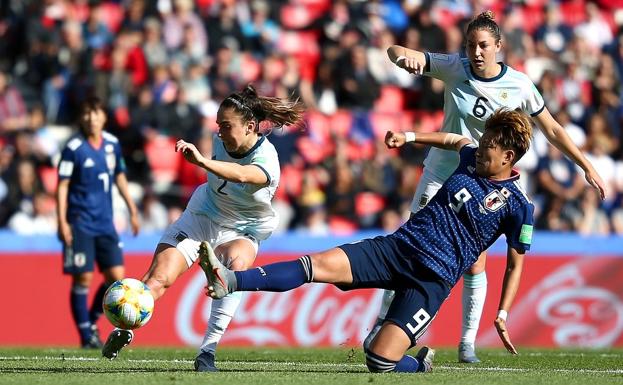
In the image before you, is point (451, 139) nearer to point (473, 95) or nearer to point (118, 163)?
point (473, 95)

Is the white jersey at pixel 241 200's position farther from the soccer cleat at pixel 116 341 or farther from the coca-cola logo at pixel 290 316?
the coca-cola logo at pixel 290 316

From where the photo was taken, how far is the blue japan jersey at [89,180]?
11.7 meters

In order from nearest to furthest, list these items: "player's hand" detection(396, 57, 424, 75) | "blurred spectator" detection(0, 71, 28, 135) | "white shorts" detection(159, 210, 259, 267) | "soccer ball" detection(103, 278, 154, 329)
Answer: "soccer ball" detection(103, 278, 154, 329)
"white shorts" detection(159, 210, 259, 267)
"player's hand" detection(396, 57, 424, 75)
"blurred spectator" detection(0, 71, 28, 135)

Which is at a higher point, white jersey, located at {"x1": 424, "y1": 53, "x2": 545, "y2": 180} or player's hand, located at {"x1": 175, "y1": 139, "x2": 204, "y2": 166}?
white jersey, located at {"x1": 424, "y1": 53, "x2": 545, "y2": 180}

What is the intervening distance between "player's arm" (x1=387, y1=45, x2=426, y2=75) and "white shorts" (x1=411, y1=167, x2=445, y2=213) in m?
0.92

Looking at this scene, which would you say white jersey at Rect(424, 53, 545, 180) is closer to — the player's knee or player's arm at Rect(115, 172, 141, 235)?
the player's knee

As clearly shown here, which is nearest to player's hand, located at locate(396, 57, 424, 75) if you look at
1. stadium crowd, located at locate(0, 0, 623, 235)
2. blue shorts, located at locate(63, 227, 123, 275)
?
blue shorts, located at locate(63, 227, 123, 275)

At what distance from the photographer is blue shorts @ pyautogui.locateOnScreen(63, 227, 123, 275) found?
11789 mm

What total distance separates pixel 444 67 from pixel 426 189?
98 cm

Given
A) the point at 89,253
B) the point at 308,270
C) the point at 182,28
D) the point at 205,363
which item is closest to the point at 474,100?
the point at 308,270

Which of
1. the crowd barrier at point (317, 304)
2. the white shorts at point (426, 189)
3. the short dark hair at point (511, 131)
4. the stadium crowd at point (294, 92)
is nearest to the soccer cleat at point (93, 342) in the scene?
the crowd barrier at point (317, 304)

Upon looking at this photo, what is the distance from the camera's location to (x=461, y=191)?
8.03 metres

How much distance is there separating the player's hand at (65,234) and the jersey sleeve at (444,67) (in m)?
4.14

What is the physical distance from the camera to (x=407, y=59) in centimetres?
892
